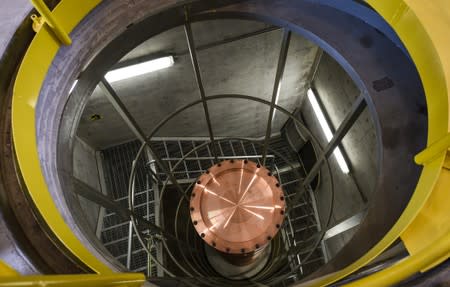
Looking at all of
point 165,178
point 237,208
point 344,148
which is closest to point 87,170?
point 165,178

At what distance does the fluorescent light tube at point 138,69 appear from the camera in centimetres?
420

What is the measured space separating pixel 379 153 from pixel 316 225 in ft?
11.4

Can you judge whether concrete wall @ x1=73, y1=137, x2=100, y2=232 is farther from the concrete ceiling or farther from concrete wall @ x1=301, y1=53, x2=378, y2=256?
concrete wall @ x1=301, y1=53, x2=378, y2=256

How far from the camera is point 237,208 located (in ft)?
12.4

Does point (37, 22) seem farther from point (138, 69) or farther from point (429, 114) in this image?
point (429, 114)

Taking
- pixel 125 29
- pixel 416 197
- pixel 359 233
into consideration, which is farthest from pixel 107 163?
pixel 416 197

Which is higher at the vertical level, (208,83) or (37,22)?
(208,83)

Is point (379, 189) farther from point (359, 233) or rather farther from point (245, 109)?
point (245, 109)

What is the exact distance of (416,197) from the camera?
1.83 m

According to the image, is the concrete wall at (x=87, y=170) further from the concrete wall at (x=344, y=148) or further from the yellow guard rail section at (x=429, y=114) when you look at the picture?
the concrete wall at (x=344, y=148)

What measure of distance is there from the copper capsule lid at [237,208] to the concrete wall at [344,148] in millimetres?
1037

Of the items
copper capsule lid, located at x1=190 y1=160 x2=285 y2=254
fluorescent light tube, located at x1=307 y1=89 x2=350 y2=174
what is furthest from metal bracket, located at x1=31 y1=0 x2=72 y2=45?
fluorescent light tube, located at x1=307 y1=89 x2=350 y2=174

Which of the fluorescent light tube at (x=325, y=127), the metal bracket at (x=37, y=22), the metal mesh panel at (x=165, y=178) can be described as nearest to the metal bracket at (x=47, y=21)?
the metal bracket at (x=37, y=22)

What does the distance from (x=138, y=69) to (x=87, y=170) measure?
195 centimetres
